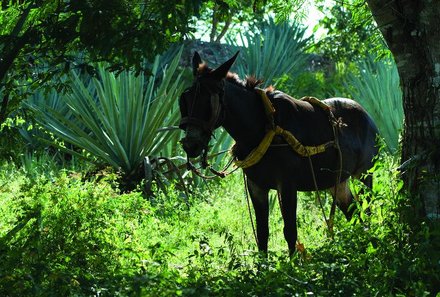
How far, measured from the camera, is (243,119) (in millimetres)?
7008

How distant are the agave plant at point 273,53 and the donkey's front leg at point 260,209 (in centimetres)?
1252

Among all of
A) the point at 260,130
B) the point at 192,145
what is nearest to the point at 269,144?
the point at 260,130

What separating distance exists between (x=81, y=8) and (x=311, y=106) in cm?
248

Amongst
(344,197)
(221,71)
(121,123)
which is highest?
(121,123)

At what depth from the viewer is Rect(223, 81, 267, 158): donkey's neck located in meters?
7.00

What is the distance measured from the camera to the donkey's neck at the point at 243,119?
700 centimetres

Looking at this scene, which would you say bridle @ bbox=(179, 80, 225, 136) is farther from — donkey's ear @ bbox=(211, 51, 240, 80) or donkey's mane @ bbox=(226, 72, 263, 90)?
donkey's mane @ bbox=(226, 72, 263, 90)

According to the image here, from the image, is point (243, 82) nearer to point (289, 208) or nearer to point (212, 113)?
point (212, 113)

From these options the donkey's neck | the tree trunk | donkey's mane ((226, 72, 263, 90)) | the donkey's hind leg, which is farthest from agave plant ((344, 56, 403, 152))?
the tree trunk

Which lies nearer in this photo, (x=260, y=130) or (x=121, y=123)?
(x=260, y=130)

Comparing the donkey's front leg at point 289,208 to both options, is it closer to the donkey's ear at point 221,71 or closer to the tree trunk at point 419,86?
the donkey's ear at point 221,71

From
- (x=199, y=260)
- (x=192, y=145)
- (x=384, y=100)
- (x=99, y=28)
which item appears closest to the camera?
(x=199, y=260)

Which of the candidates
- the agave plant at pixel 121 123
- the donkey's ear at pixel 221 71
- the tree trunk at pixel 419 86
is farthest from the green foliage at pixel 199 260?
the agave plant at pixel 121 123

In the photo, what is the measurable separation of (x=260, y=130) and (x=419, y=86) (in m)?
1.49
